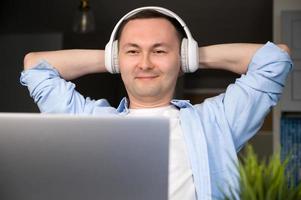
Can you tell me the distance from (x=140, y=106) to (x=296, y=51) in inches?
62.6

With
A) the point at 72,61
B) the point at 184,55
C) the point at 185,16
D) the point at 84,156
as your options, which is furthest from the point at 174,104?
the point at 185,16

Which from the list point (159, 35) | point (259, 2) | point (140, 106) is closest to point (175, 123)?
point (140, 106)

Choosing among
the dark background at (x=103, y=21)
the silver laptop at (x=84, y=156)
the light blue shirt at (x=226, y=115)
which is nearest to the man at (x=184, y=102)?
the light blue shirt at (x=226, y=115)

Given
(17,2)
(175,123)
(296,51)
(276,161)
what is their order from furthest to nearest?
1. (17,2)
2. (296,51)
3. (175,123)
4. (276,161)

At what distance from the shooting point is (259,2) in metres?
3.26

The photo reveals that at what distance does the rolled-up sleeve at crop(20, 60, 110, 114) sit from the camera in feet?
4.47

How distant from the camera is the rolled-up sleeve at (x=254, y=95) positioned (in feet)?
4.05

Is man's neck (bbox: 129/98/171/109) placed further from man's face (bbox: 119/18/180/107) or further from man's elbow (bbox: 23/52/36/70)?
man's elbow (bbox: 23/52/36/70)

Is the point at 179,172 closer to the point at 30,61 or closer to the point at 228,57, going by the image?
the point at 228,57

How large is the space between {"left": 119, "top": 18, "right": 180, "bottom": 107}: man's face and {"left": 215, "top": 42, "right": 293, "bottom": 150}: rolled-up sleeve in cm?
17

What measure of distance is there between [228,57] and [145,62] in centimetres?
31

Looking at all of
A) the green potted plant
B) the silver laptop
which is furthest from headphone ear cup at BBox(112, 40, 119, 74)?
the green potted plant

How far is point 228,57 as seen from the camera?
1.40m

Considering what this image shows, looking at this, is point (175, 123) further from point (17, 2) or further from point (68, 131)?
point (17, 2)
